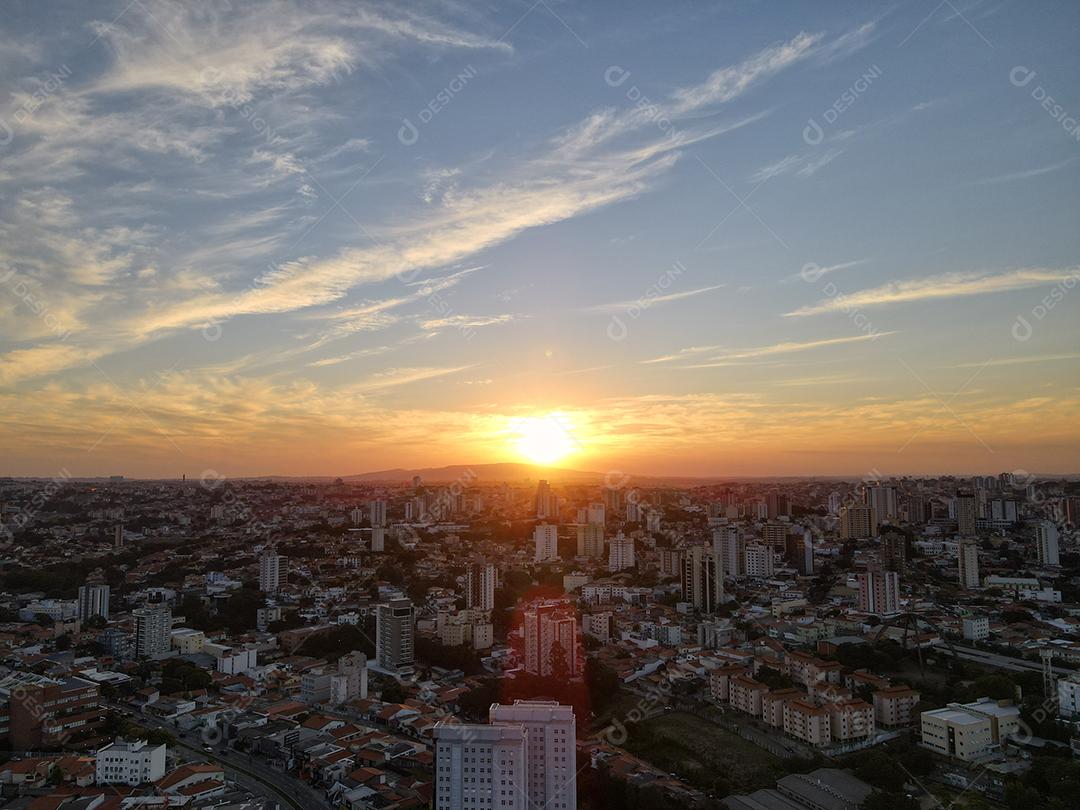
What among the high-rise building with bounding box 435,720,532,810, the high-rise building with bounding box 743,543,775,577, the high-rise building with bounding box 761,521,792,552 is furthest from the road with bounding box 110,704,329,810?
A: the high-rise building with bounding box 761,521,792,552

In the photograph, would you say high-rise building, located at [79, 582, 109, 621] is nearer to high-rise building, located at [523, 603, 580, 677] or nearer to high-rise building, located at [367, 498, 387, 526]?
high-rise building, located at [523, 603, 580, 677]

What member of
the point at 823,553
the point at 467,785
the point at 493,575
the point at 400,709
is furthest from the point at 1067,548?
the point at 467,785

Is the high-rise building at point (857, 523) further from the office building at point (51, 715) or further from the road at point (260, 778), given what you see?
the office building at point (51, 715)

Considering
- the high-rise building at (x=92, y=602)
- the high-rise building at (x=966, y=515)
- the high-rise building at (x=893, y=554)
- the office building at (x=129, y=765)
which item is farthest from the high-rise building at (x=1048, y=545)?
the high-rise building at (x=92, y=602)

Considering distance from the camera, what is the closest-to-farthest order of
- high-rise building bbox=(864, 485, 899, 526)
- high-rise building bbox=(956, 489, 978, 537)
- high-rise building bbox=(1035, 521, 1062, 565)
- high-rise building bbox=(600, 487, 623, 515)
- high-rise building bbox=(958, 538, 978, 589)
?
high-rise building bbox=(958, 538, 978, 589) < high-rise building bbox=(1035, 521, 1062, 565) < high-rise building bbox=(956, 489, 978, 537) < high-rise building bbox=(864, 485, 899, 526) < high-rise building bbox=(600, 487, 623, 515)

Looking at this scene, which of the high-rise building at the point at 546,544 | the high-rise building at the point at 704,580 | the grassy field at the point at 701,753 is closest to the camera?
the grassy field at the point at 701,753

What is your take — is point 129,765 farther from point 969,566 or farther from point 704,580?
point 969,566

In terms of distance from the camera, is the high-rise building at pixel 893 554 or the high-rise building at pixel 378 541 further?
the high-rise building at pixel 378 541
